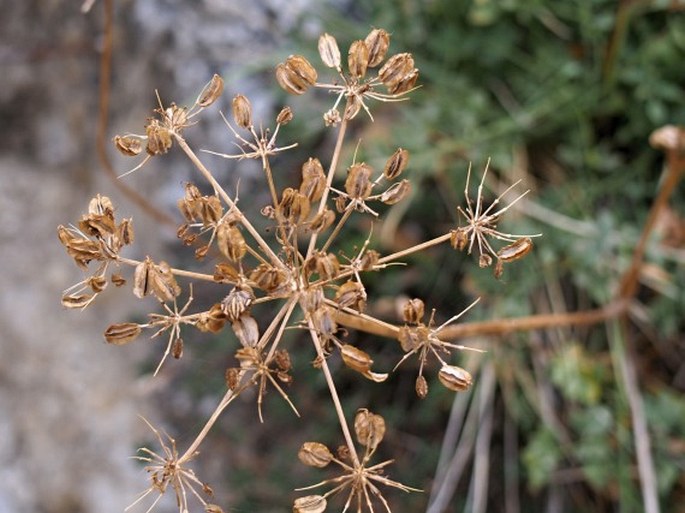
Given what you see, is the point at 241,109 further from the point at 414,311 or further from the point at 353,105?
the point at 414,311

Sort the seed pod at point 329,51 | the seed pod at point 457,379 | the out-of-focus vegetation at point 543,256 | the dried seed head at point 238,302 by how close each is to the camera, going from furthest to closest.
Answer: the out-of-focus vegetation at point 543,256
the seed pod at point 329,51
the seed pod at point 457,379
the dried seed head at point 238,302

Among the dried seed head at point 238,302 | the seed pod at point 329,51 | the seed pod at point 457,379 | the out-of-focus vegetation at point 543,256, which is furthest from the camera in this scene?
the out-of-focus vegetation at point 543,256

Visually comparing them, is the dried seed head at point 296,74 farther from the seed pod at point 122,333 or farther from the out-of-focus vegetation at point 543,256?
the out-of-focus vegetation at point 543,256

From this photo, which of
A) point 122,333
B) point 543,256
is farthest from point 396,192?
point 543,256

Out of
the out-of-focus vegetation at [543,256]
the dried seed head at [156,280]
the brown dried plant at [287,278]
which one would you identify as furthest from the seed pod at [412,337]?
the out-of-focus vegetation at [543,256]

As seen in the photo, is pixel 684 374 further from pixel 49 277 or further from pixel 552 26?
pixel 49 277

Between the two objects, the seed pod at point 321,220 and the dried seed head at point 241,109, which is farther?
the dried seed head at point 241,109

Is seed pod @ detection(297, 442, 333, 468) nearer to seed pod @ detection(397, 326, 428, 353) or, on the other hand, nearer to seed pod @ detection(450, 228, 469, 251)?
seed pod @ detection(397, 326, 428, 353)
